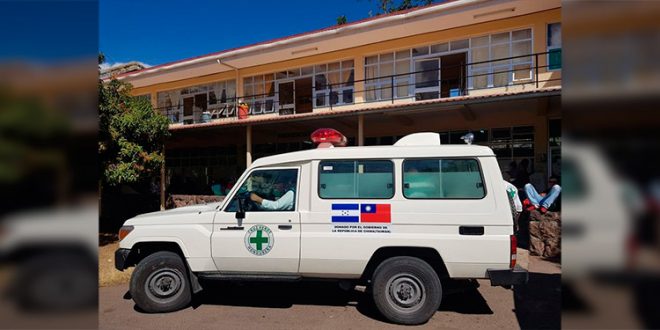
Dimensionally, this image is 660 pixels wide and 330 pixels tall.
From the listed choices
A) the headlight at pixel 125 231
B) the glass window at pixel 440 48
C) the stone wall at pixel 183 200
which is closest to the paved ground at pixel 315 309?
the headlight at pixel 125 231

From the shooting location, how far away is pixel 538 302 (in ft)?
17.9

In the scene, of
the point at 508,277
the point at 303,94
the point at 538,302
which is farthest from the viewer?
the point at 303,94

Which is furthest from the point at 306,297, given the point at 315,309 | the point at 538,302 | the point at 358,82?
the point at 358,82

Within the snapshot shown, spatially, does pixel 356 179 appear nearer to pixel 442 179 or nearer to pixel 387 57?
pixel 442 179

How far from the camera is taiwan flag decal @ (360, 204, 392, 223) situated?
479 cm

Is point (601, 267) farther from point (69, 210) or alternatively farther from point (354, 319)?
point (354, 319)

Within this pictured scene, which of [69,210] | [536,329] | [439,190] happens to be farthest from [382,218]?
[69,210]

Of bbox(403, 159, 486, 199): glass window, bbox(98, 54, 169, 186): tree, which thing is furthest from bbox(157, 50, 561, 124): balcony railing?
bbox(403, 159, 486, 199): glass window

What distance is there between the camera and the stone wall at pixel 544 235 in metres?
7.73

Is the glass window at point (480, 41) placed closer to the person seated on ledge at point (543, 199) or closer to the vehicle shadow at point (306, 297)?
the person seated on ledge at point (543, 199)

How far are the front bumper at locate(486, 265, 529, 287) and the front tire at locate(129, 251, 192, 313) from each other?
3.85 metres

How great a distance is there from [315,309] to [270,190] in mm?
1713

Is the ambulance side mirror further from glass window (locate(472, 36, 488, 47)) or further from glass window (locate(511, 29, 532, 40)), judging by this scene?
glass window (locate(511, 29, 532, 40))

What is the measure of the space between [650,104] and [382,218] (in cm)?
370
